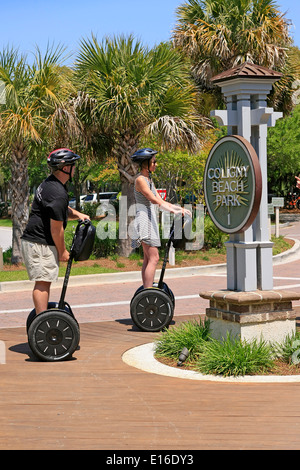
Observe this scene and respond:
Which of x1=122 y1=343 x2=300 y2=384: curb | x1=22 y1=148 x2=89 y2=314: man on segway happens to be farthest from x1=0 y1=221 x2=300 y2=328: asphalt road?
x1=22 y1=148 x2=89 y2=314: man on segway

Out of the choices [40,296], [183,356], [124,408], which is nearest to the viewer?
[124,408]

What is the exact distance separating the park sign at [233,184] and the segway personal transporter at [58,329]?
1.20 m

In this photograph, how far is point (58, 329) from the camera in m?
6.53

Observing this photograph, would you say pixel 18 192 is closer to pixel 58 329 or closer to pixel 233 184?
pixel 58 329

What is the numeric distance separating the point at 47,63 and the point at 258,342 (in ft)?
36.5

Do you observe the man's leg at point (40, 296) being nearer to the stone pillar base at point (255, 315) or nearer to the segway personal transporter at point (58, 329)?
the segway personal transporter at point (58, 329)

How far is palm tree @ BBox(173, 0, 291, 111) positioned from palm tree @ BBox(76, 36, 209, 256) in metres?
5.81

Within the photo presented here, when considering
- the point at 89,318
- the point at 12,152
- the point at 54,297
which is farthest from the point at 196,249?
the point at 89,318

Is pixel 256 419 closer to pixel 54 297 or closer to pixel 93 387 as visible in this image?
pixel 93 387

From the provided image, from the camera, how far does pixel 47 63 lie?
1588 centimetres

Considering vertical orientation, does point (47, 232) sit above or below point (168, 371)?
above

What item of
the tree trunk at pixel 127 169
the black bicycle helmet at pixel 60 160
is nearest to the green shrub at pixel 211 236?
the tree trunk at pixel 127 169

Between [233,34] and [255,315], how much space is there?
17.8 m

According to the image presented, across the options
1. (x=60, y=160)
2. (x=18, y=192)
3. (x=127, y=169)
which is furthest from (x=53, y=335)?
(x=127, y=169)
